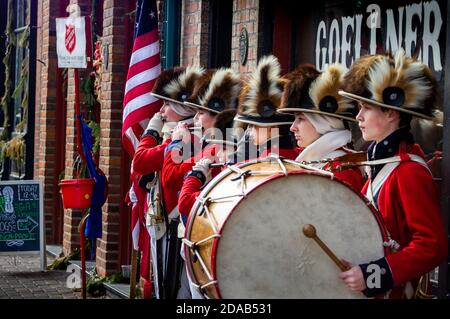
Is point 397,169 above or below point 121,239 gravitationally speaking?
above

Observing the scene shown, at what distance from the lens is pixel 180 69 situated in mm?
7285

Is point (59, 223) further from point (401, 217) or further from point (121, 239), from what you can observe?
point (401, 217)

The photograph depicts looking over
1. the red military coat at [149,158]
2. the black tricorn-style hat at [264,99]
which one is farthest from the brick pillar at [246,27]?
the black tricorn-style hat at [264,99]

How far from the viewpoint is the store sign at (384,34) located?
18.8 ft

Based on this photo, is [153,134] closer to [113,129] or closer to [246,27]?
[246,27]

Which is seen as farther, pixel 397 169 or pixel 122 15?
pixel 122 15

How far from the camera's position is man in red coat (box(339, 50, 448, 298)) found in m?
4.23

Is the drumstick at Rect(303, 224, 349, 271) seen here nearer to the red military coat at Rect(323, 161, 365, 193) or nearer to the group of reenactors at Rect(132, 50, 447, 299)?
the group of reenactors at Rect(132, 50, 447, 299)

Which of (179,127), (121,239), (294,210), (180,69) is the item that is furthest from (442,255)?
(121,239)

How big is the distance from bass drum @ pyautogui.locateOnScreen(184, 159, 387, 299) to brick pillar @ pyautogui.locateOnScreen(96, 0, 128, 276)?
5801 mm

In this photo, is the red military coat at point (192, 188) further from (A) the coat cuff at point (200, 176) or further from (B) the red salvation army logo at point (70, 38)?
(B) the red salvation army logo at point (70, 38)

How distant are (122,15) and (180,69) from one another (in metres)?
3.10

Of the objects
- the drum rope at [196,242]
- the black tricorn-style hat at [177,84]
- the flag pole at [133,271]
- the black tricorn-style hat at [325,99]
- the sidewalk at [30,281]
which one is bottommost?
the sidewalk at [30,281]

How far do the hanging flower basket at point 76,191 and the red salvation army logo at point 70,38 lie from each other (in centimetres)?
109
